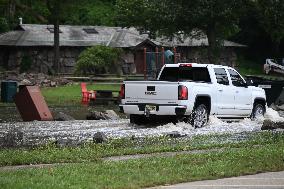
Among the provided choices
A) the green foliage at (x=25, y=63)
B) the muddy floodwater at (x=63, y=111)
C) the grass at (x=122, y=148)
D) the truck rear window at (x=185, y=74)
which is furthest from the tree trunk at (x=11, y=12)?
the grass at (x=122, y=148)

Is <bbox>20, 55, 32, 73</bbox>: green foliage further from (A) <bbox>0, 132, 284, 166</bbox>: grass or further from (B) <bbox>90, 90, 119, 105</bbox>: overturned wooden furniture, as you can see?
(A) <bbox>0, 132, 284, 166</bbox>: grass

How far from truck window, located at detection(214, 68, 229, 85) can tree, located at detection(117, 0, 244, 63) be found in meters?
20.3

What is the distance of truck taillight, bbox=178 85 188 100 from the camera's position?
65.1 ft

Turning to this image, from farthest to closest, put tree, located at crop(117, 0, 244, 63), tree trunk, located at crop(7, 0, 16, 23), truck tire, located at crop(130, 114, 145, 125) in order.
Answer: tree trunk, located at crop(7, 0, 16, 23), tree, located at crop(117, 0, 244, 63), truck tire, located at crop(130, 114, 145, 125)

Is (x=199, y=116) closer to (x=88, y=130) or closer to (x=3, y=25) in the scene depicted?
(x=88, y=130)

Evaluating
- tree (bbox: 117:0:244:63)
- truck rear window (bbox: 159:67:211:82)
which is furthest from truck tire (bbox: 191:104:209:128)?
tree (bbox: 117:0:244:63)

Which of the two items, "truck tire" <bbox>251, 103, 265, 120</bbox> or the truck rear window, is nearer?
the truck rear window

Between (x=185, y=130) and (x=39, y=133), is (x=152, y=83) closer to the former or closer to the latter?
(x=185, y=130)

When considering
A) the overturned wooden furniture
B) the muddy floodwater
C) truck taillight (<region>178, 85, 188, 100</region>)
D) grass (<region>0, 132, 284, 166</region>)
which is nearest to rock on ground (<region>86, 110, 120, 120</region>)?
the muddy floodwater

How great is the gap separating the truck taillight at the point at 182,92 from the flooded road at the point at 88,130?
855 mm

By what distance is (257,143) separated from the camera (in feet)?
51.5

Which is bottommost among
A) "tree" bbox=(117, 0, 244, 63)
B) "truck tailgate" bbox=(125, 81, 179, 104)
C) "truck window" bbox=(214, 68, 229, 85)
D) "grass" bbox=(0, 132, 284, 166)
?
"grass" bbox=(0, 132, 284, 166)

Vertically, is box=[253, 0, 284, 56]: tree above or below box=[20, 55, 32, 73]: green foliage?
above

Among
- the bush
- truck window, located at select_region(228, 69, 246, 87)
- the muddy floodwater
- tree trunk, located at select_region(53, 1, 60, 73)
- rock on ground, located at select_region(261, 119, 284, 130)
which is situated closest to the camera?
rock on ground, located at select_region(261, 119, 284, 130)
